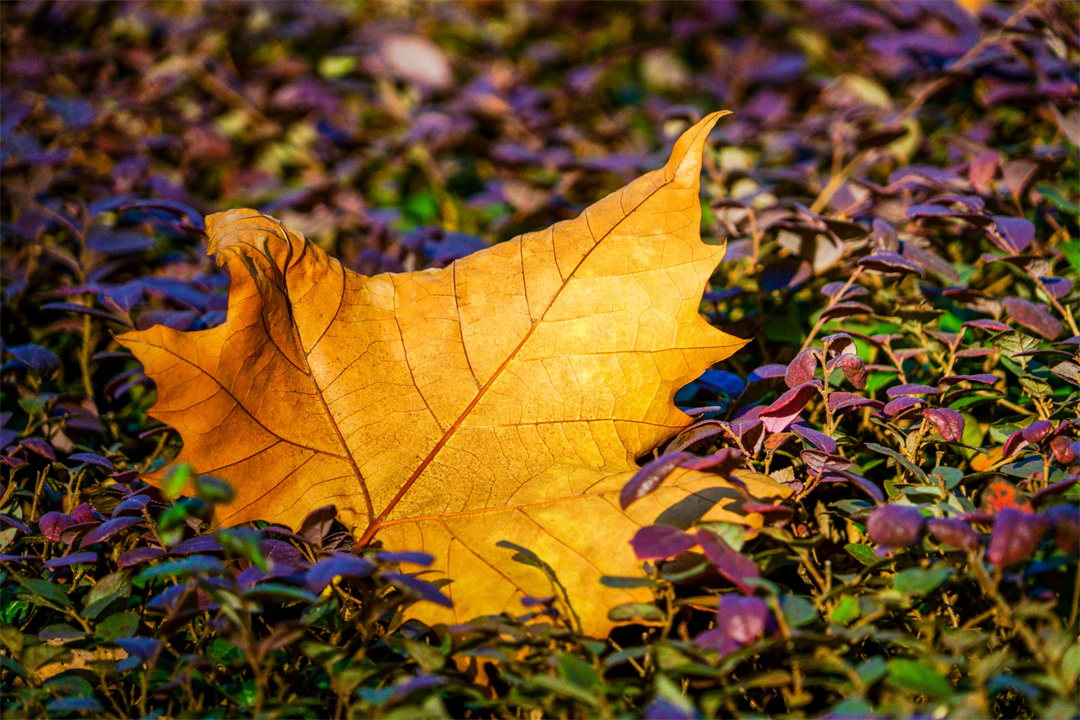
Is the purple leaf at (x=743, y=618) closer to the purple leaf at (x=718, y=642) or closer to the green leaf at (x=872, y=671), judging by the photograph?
the purple leaf at (x=718, y=642)

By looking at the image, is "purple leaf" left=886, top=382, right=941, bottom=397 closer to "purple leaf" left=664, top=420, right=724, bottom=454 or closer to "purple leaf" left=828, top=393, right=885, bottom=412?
"purple leaf" left=828, top=393, right=885, bottom=412

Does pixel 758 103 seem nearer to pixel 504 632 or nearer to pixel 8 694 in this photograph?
pixel 504 632

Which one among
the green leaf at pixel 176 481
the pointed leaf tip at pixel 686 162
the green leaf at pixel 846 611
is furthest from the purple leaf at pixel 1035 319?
the green leaf at pixel 176 481

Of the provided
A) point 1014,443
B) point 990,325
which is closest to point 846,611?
point 1014,443

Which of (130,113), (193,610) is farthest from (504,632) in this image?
(130,113)

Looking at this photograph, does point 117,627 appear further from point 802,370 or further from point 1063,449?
point 1063,449
